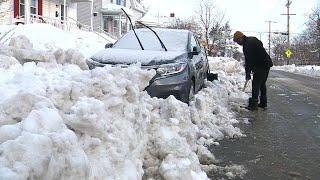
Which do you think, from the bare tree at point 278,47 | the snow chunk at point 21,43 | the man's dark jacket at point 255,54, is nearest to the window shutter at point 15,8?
the man's dark jacket at point 255,54

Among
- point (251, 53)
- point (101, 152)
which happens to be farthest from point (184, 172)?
point (251, 53)

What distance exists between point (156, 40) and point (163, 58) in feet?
4.81

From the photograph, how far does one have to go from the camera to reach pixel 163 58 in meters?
7.97

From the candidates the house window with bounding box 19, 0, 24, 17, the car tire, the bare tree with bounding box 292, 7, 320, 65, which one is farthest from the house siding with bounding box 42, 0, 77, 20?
the bare tree with bounding box 292, 7, 320, 65

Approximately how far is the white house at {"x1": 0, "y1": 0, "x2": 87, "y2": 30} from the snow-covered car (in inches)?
544

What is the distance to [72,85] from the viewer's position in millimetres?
4422

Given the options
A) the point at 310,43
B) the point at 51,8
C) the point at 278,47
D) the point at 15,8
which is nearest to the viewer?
the point at 15,8

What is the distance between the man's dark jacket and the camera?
10398 millimetres

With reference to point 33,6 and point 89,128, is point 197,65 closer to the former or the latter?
point 89,128

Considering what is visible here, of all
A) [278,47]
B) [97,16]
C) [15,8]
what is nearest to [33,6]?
[15,8]

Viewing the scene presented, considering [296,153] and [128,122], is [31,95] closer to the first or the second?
[128,122]

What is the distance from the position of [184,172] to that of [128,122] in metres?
0.67

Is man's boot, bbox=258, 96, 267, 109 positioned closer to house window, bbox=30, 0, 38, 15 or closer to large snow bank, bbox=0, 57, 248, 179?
large snow bank, bbox=0, 57, 248, 179

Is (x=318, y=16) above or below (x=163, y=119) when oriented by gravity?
above
